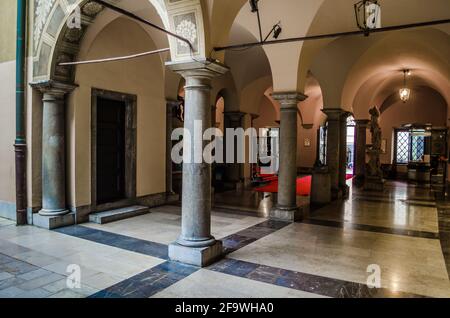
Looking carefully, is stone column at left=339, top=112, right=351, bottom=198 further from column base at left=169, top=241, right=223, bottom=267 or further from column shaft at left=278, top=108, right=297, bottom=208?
column base at left=169, top=241, right=223, bottom=267

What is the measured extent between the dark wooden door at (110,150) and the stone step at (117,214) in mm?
409

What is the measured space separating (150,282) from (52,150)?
4.18 meters

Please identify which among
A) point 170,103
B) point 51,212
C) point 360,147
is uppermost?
point 170,103

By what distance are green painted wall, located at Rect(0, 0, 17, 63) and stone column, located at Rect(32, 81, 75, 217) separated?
3.92ft

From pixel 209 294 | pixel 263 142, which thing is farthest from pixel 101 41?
pixel 263 142

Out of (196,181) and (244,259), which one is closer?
(196,181)

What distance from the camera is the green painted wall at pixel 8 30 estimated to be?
24.2ft

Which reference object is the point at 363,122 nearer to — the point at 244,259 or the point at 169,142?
the point at 169,142

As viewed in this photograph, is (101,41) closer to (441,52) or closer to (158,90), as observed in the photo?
(158,90)

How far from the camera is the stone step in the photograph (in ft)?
23.7

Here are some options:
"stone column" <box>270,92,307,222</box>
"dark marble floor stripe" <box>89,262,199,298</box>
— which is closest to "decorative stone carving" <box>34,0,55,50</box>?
"stone column" <box>270,92,307,222</box>

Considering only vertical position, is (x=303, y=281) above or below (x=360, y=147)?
below

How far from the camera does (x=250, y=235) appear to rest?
6.38 meters

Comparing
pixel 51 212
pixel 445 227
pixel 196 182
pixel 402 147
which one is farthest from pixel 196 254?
pixel 402 147
